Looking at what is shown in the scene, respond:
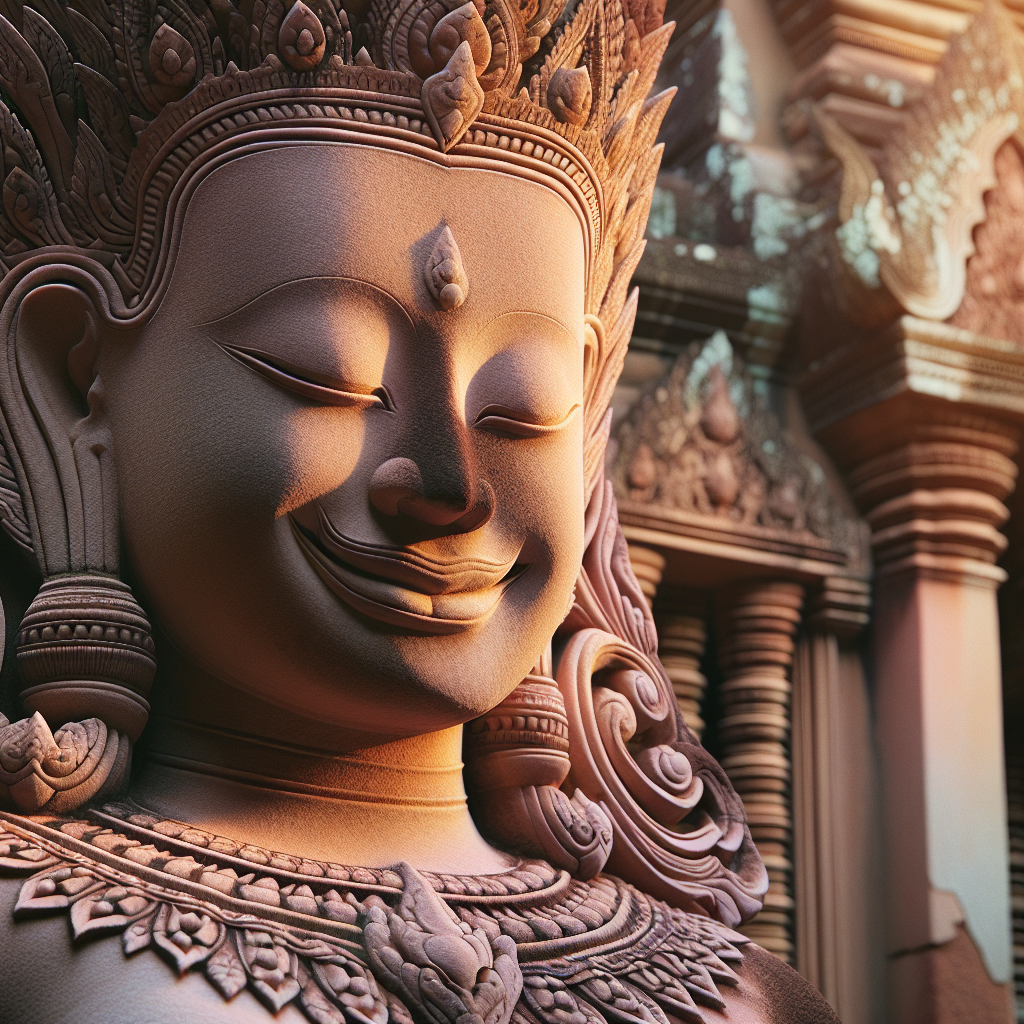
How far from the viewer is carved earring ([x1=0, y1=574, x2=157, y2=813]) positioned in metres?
1.69

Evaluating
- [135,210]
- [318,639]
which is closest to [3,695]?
[318,639]

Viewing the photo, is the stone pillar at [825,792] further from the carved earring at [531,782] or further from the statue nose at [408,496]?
the statue nose at [408,496]

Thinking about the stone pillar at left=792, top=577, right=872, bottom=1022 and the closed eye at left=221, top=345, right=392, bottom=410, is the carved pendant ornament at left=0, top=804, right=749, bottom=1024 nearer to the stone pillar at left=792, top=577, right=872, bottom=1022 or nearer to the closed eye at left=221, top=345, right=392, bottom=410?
the closed eye at left=221, top=345, right=392, bottom=410

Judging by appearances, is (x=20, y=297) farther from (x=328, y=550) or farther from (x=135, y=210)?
(x=328, y=550)

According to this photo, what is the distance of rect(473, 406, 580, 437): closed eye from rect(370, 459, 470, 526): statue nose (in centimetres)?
13

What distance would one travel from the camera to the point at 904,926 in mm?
3621

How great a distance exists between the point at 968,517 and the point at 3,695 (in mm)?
2830

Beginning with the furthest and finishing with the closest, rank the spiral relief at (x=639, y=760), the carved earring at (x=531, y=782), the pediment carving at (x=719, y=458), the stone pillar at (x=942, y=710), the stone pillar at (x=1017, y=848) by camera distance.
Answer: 1. the stone pillar at (x=1017, y=848)
2. the pediment carving at (x=719, y=458)
3. the stone pillar at (x=942, y=710)
4. the spiral relief at (x=639, y=760)
5. the carved earring at (x=531, y=782)

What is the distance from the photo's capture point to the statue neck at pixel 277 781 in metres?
1.83

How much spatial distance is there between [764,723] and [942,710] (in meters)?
0.48

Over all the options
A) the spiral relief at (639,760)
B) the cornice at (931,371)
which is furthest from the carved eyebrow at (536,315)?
the cornice at (931,371)

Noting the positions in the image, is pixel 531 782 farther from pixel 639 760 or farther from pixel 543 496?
pixel 543 496

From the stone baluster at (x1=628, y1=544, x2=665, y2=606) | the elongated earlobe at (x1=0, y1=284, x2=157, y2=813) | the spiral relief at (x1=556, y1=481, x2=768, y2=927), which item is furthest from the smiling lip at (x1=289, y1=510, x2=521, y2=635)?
the stone baluster at (x1=628, y1=544, x2=665, y2=606)

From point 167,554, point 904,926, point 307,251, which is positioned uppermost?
point 307,251
